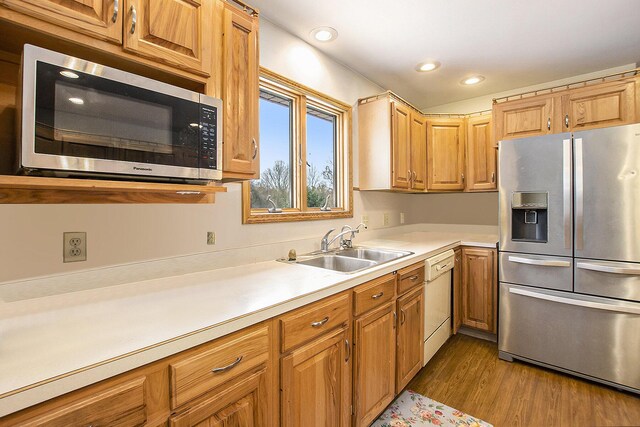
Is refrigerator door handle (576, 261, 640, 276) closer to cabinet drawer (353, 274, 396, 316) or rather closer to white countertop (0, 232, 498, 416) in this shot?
cabinet drawer (353, 274, 396, 316)

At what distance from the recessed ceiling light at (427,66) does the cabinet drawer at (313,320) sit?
83.9 inches

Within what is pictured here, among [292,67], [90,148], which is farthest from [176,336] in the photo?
[292,67]

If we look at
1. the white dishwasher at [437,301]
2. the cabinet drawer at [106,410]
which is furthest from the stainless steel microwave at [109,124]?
the white dishwasher at [437,301]

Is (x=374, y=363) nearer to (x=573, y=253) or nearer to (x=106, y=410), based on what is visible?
(x=106, y=410)

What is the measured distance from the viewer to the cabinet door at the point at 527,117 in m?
2.35

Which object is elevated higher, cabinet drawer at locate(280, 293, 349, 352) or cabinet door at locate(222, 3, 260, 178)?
cabinet door at locate(222, 3, 260, 178)

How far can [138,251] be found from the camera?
1.34 m

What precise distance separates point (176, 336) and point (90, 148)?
2.02 feet

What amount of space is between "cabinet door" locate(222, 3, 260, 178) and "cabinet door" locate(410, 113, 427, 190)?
6.13 ft

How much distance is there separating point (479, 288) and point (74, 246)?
286cm

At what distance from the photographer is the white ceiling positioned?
5.98 ft

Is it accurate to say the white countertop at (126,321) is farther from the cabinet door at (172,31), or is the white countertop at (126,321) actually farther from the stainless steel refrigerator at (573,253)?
the stainless steel refrigerator at (573,253)

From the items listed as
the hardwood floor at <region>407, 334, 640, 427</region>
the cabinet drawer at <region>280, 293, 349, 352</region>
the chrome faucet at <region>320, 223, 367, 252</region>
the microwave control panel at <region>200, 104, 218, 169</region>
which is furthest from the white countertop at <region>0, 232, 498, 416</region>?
the hardwood floor at <region>407, 334, 640, 427</region>

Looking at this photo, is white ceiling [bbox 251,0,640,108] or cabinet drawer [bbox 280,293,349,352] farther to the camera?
white ceiling [bbox 251,0,640,108]
